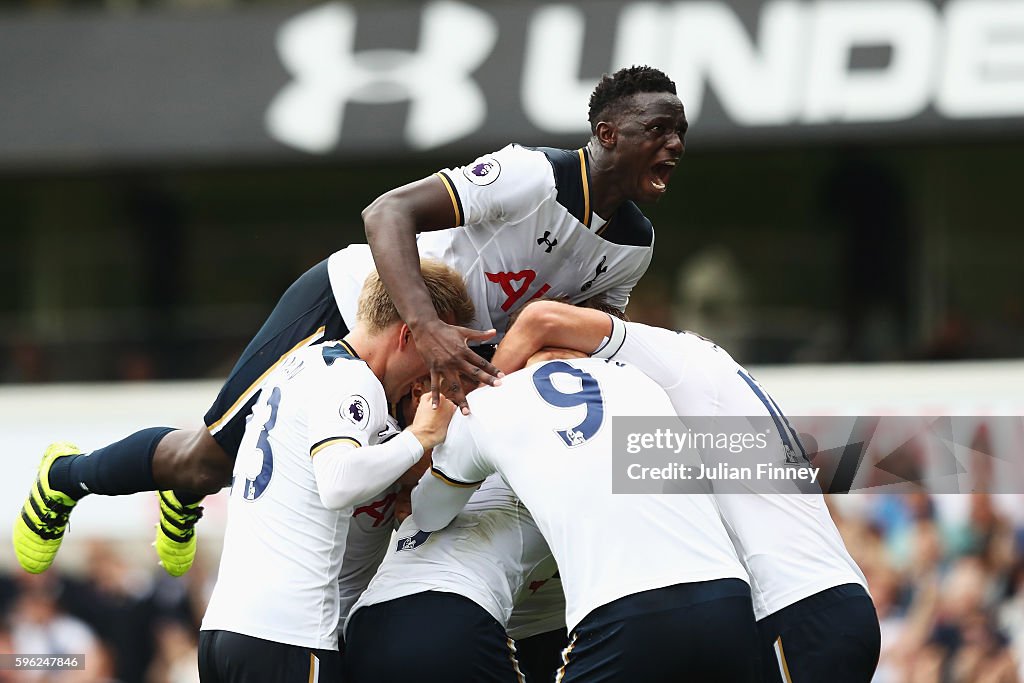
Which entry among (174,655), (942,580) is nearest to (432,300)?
(942,580)

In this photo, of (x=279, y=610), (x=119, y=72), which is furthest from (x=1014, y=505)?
(x=119, y=72)

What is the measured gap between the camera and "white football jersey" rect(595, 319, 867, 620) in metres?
3.80

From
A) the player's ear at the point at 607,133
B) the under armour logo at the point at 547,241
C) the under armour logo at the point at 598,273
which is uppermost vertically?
the player's ear at the point at 607,133

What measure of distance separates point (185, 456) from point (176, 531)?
0.49 metres

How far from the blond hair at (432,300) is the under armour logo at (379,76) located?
6.46m

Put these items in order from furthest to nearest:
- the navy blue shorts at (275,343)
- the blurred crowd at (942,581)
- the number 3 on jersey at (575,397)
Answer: the blurred crowd at (942,581) < the navy blue shorts at (275,343) < the number 3 on jersey at (575,397)

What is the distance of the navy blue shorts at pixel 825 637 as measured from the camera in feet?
12.3

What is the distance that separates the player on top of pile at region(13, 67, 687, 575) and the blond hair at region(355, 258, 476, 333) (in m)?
0.10

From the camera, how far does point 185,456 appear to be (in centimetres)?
475

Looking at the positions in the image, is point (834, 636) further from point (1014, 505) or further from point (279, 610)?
point (1014, 505)

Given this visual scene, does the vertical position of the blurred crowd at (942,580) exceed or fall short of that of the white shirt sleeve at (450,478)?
it falls short

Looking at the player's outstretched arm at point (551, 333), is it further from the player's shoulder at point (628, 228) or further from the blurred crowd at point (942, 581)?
the blurred crowd at point (942, 581)

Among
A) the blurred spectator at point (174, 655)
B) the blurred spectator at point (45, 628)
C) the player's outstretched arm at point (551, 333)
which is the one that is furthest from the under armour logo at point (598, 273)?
the blurred spectator at point (45, 628)

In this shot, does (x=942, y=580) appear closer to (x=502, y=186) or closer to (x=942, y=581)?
(x=942, y=581)
